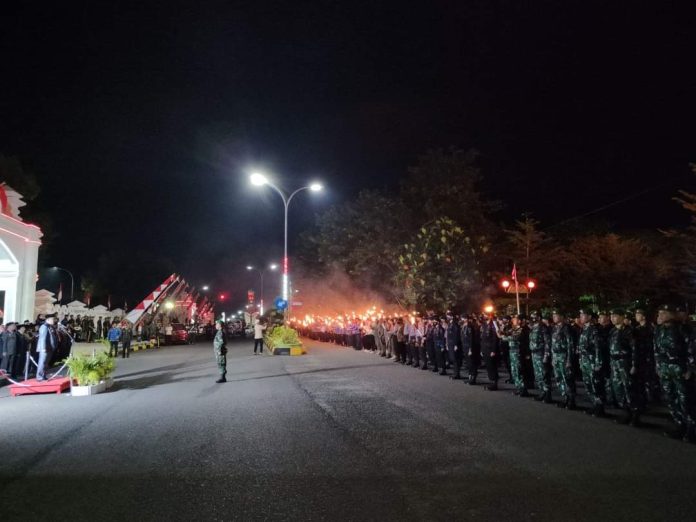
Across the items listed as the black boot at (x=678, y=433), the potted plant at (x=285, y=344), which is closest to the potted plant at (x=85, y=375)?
the black boot at (x=678, y=433)

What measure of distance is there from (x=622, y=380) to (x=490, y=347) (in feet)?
17.6

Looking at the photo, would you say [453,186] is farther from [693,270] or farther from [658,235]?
[658,235]

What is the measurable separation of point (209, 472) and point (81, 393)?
8811mm

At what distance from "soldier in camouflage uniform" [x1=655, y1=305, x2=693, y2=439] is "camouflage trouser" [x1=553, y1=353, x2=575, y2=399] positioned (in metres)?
2.25

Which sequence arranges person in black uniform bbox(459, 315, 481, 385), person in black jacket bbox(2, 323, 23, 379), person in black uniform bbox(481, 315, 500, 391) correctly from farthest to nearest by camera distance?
person in black jacket bbox(2, 323, 23, 379), person in black uniform bbox(459, 315, 481, 385), person in black uniform bbox(481, 315, 500, 391)

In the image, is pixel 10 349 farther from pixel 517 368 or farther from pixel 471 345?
pixel 517 368

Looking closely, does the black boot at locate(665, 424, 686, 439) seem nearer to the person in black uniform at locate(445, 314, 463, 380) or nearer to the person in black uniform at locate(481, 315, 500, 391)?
the person in black uniform at locate(481, 315, 500, 391)

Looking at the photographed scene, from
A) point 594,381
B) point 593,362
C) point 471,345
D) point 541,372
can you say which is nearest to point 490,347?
point 471,345

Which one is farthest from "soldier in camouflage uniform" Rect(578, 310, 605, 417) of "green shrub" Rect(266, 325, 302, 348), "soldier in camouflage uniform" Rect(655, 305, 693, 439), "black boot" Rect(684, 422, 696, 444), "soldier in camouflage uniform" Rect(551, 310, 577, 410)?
"green shrub" Rect(266, 325, 302, 348)

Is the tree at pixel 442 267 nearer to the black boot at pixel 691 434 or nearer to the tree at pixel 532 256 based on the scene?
the tree at pixel 532 256

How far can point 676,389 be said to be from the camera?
834 cm

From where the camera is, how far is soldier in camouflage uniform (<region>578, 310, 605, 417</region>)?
33.4 feet

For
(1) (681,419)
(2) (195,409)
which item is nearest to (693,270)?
Result: (1) (681,419)

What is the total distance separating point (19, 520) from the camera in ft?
16.6
